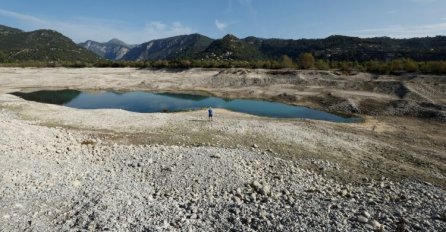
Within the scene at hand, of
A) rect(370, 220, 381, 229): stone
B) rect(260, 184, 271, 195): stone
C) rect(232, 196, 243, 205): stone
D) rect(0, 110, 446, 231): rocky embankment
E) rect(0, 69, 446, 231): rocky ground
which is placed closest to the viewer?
rect(370, 220, 381, 229): stone

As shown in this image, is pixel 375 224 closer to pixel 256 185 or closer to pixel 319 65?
pixel 256 185

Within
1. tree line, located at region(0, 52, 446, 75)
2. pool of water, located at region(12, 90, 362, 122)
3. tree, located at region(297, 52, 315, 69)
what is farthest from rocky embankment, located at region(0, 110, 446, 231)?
tree, located at region(297, 52, 315, 69)

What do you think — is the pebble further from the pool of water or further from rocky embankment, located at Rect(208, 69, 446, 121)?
rocky embankment, located at Rect(208, 69, 446, 121)

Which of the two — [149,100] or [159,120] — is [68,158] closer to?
[159,120]

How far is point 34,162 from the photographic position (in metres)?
19.0

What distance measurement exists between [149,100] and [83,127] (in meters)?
30.3

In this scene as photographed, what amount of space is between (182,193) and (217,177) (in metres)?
2.85

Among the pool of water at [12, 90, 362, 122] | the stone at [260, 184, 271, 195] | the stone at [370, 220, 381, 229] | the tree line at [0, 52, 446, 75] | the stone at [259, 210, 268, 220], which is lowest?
the stone at [370, 220, 381, 229]

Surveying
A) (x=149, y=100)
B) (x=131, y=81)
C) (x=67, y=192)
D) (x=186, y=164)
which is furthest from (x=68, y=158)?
(x=131, y=81)

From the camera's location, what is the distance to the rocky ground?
45.0 ft

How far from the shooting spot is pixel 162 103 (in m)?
59.2

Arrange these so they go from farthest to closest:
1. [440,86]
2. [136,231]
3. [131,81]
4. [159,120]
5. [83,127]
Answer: [131,81] → [440,86] → [159,120] → [83,127] → [136,231]

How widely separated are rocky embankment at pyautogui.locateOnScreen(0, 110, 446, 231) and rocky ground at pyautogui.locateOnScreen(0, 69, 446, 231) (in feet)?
0.20

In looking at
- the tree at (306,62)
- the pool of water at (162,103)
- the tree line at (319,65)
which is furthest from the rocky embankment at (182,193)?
the tree at (306,62)
